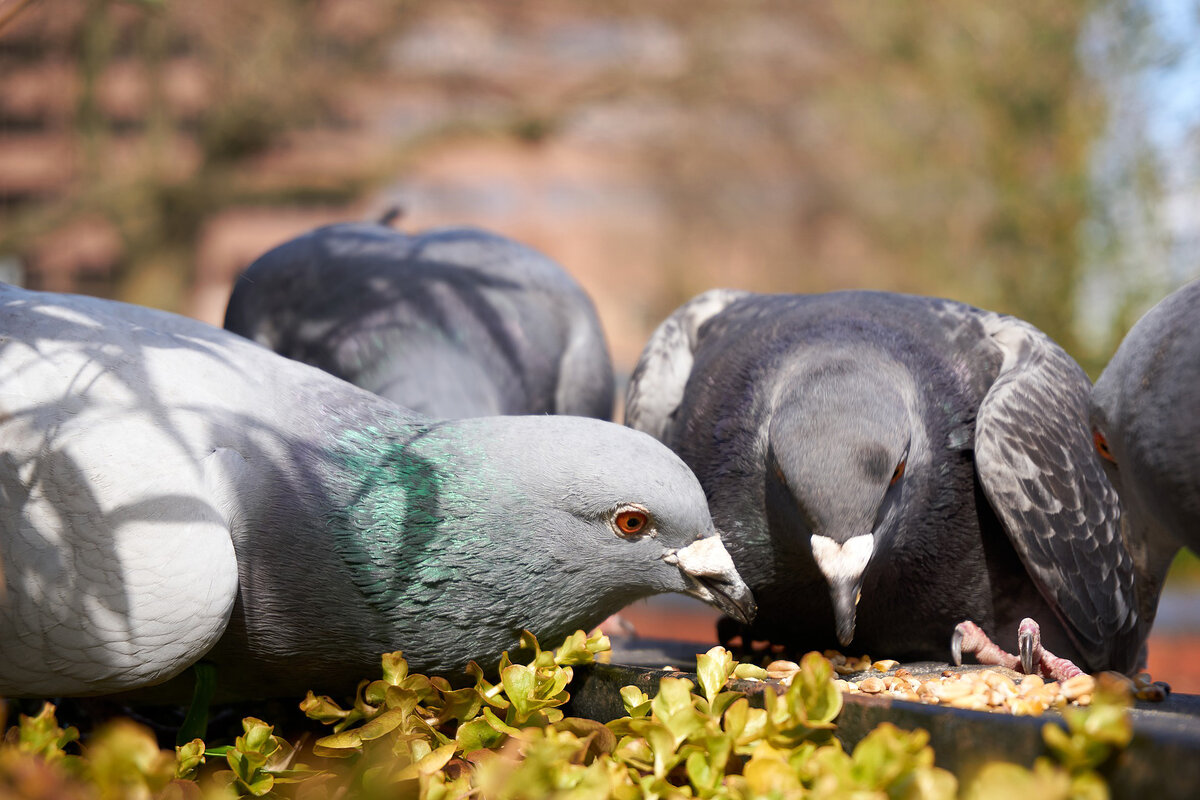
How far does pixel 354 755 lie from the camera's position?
2.23 meters

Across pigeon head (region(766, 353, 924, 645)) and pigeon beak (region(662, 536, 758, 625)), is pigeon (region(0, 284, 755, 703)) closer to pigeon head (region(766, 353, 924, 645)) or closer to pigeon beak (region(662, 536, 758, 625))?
pigeon beak (region(662, 536, 758, 625))

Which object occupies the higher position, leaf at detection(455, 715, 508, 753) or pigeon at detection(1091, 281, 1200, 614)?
pigeon at detection(1091, 281, 1200, 614)

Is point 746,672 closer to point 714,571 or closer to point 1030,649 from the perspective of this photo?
point 714,571

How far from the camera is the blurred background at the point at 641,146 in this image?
1088 cm

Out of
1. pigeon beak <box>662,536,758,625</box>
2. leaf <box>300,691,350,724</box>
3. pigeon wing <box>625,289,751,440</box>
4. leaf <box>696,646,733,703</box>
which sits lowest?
leaf <box>300,691,350,724</box>

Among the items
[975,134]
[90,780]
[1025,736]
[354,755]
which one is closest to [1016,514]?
[1025,736]

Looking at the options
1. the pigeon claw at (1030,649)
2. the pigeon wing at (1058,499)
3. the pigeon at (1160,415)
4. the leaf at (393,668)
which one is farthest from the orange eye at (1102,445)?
the leaf at (393,668)

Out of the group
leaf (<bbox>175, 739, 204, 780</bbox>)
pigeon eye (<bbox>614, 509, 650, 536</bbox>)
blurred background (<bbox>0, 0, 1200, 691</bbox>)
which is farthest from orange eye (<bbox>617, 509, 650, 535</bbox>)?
blurred background (<bbox>0, 0, 1200, 691</bbox>)

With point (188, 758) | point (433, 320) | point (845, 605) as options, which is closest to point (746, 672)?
point (845, 605)

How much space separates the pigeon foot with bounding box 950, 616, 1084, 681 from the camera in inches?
109

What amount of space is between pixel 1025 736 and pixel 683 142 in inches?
620

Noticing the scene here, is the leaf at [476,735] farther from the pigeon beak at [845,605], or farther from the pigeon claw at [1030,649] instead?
the pigeon claw at [1030,649]

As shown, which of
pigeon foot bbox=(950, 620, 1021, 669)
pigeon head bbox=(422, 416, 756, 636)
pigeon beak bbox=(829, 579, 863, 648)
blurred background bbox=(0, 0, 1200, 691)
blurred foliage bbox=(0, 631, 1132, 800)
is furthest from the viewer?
blurred background bbox=(0, 0, 1200, 691)

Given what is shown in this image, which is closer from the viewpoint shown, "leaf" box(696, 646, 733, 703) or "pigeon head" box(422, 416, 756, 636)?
"leaf" box(696, 646, 733, 703)
